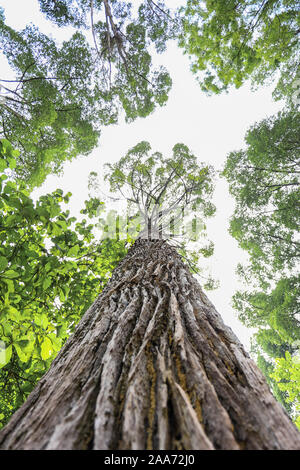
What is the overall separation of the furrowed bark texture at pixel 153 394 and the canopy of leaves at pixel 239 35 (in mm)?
→ 6957

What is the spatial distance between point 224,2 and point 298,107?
4.20 metres

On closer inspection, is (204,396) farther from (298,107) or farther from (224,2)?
(298,107)

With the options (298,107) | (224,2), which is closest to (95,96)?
(224,2)

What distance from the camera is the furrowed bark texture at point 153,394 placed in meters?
0.55

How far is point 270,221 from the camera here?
8172 millimetres

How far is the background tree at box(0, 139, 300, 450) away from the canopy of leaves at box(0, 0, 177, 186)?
22.0 feet

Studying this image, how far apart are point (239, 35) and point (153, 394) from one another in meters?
7.68

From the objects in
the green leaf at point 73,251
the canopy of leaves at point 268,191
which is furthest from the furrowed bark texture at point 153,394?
the canopy of leaves at point 268,191

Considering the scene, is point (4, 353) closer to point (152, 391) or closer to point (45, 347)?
point (45, 347)

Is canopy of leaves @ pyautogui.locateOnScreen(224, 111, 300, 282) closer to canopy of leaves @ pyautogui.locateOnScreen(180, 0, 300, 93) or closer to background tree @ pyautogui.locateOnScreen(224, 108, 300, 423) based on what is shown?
background tree @ pyautogui.locateOnScreen(224, 108, 300, 423)

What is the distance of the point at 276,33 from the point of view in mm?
4930

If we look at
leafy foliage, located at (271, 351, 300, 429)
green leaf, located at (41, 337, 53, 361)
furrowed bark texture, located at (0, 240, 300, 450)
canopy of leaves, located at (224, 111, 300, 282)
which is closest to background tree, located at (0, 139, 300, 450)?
furrowed bark texture, located at (0, 240, 300, 450)

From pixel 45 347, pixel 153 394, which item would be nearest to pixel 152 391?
pixel 153 394

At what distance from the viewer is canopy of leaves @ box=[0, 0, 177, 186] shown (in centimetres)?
583
